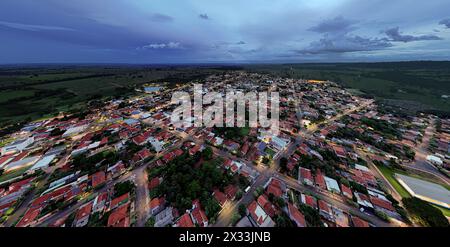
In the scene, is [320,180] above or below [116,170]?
below

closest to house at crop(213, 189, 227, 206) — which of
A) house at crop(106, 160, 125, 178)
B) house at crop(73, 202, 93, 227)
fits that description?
house at crop(73, 202, 93, 227)

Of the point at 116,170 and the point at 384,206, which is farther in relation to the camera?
the point at 116,170

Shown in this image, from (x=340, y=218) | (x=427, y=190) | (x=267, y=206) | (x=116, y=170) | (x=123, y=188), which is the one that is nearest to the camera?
(x=340, y=218)

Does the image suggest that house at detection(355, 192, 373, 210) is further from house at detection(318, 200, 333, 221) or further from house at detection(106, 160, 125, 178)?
house at detection(106, 160, 125, 178)

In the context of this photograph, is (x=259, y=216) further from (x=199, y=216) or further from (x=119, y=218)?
(x=119, y=218)

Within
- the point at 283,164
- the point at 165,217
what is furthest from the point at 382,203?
the point at 165,217
